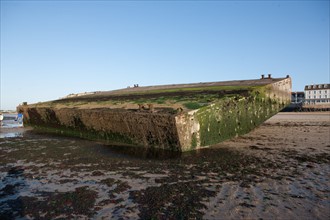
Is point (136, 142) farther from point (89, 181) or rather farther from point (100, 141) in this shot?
point (89, 181)

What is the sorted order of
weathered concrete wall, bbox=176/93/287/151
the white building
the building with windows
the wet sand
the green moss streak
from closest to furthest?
the wet sand < weathered concrete wall, bbox=176/93/287/151 < the green moss streak < the white building < the building with windows

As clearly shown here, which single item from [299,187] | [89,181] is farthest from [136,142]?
[299,187]

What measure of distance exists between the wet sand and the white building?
82.8m

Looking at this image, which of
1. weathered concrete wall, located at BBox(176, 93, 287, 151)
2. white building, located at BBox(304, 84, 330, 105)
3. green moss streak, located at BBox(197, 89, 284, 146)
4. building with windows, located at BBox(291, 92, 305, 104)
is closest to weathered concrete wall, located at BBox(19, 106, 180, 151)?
weathered concrete wall, located at BBox(176, 93, 287, 151)

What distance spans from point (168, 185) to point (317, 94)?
90.0 m

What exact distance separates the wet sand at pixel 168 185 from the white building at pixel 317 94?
3260 inches

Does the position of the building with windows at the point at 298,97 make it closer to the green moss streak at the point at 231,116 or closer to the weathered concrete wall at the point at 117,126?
the green moss streak at the point at 231,116

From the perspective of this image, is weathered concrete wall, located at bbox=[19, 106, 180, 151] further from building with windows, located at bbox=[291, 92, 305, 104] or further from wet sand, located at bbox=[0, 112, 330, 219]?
building with windows, located at bbox=[291, 92, 305, 104]

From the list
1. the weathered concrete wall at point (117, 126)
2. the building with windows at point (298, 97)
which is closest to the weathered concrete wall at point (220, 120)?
the weathered concrete wall at point (117, 126)

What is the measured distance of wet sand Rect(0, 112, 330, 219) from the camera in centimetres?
275

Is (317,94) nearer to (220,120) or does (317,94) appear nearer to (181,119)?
(220,120)

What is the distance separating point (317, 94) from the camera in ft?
261

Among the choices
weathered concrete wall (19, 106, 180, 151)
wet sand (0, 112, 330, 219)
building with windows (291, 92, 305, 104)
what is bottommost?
building with windows (291, 92, 305, 104)

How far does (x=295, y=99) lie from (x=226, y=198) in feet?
310
